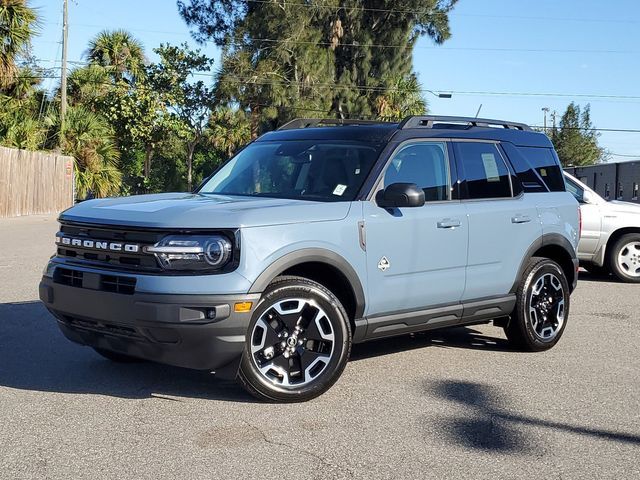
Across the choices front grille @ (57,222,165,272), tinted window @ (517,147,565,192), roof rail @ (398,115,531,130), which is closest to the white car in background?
tinted window @ (517,147,565,192)

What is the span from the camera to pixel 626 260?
12859 mm

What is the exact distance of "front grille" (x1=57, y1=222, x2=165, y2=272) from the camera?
5258 millimetres

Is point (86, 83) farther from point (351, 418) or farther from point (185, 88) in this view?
point (351, 418)

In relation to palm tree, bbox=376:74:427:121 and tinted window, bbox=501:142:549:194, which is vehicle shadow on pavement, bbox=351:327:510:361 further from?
palm tree, bbox=376:74:427:121

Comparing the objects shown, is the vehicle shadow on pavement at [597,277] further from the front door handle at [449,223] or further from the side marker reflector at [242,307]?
the side marker reflector at [242,307]

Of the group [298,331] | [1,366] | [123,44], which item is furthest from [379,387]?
[123,44]

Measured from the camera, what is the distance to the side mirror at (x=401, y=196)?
592 centimetres

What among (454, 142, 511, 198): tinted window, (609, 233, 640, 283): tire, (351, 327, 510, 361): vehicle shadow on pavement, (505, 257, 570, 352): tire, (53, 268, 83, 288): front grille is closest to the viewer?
(53, 268, 83, 288): front grille

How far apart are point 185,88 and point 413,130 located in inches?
1615

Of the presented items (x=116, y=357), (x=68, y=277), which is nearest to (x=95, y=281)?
(x=68, y=277)

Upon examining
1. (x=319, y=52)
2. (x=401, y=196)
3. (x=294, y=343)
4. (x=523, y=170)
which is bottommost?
(x=294, y=343)

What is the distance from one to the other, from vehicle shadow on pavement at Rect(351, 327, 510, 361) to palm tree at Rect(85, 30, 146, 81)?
A: 34780mm

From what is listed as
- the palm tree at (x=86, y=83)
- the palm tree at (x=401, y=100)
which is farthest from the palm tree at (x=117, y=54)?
the palm tree at (x=401, y=100)

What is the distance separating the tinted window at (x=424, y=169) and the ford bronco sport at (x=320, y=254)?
1 cm
